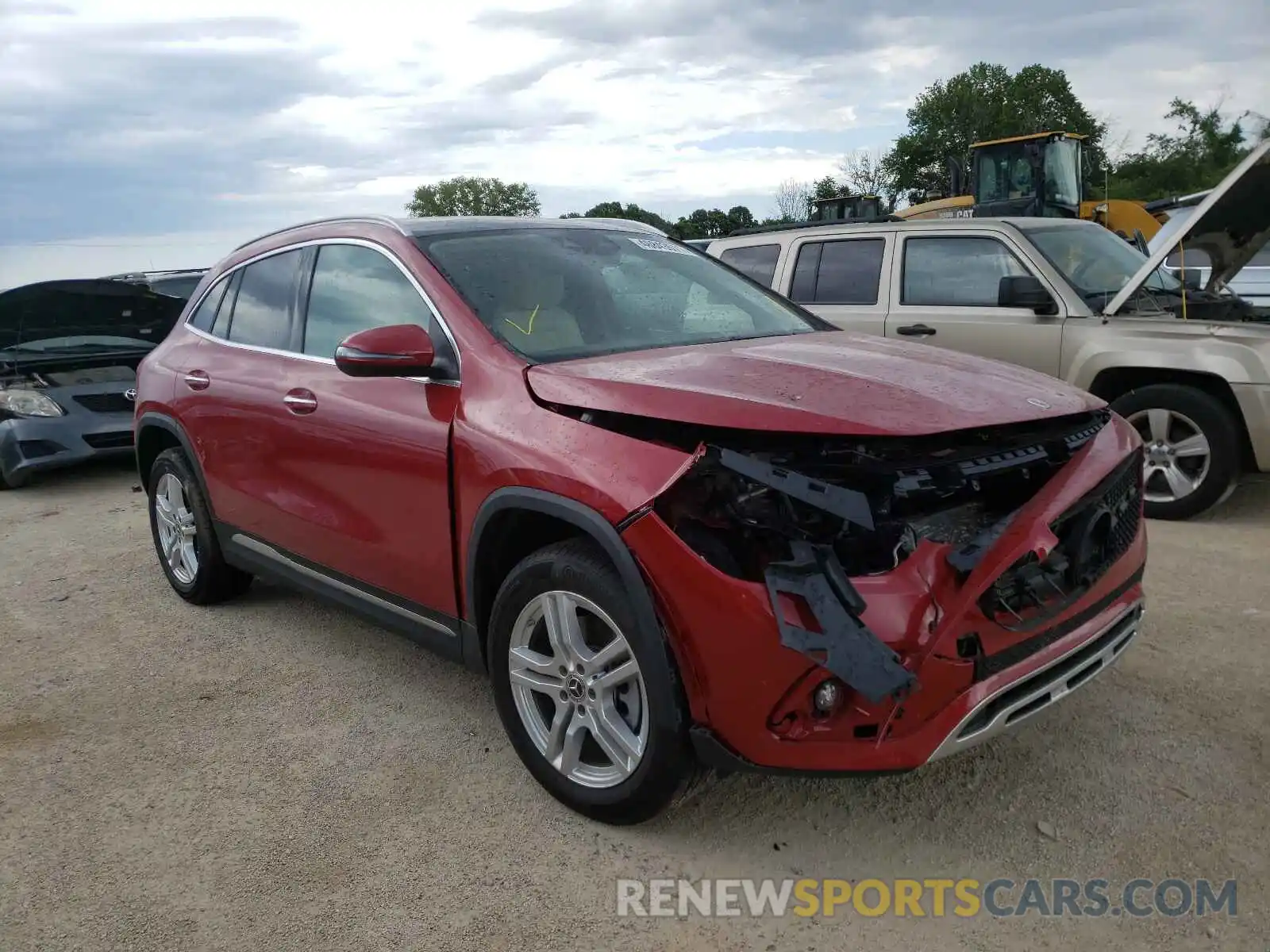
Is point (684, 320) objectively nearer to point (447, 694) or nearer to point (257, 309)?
point (447, 694)

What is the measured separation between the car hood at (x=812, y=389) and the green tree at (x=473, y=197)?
82.7m

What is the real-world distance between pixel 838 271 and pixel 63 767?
557 cm

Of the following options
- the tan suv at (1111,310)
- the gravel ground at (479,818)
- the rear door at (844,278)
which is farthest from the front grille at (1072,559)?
the rear door at (844,278)

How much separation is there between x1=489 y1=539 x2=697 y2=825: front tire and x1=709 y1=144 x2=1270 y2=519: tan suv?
13.9 feet

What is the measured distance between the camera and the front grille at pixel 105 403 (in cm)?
832

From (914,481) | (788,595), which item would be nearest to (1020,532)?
(914,481)

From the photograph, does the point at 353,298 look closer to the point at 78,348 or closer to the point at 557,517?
the point at 557,517

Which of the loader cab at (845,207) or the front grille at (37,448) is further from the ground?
the loader cab at (845,207)

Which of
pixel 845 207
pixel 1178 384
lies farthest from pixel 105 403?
pixel 845 207

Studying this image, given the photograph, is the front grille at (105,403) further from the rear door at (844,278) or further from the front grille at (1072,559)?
the front grille at (1072,559)

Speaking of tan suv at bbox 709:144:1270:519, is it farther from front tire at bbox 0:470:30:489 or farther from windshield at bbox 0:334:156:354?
front tire at bbox 0:470:30:489

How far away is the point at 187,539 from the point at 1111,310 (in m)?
5.23

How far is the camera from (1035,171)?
56.1 ft

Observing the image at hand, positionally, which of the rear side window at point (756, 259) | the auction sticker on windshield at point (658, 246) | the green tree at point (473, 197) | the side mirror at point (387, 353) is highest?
the green tree at point (473, 197)
